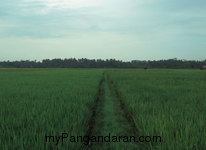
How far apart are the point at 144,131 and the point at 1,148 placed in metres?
1.93

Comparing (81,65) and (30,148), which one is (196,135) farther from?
(81,65)

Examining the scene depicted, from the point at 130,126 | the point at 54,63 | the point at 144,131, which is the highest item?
the point at 54,63

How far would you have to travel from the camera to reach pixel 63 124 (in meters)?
1.92

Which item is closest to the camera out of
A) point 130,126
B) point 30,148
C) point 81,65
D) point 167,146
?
point 30,148

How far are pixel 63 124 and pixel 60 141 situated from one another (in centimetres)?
52

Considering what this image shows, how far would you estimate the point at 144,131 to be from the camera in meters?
1.85

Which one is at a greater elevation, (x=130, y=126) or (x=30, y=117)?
(x=30, y=117)

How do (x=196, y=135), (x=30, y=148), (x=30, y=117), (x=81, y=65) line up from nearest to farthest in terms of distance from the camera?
(x=30, y=148), (x=196, y=135), (x=30, y=117), (x=81, y=65)

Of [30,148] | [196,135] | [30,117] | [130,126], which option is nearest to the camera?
[30,148]

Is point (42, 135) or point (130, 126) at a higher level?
point (42, 135)

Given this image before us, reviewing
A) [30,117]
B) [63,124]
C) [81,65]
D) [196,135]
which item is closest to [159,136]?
[196,135]

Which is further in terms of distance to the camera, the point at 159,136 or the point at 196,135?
the point at 159,136

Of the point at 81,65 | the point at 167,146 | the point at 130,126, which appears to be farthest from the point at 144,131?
the point at 81,65

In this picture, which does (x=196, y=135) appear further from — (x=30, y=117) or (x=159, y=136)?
(x=30, y=117)
